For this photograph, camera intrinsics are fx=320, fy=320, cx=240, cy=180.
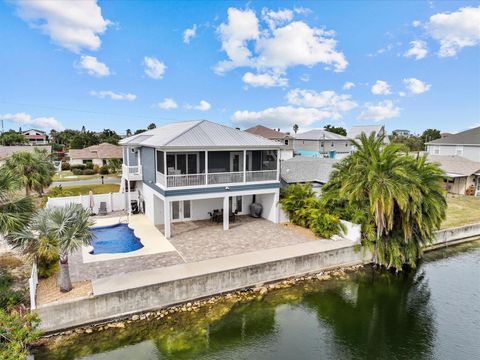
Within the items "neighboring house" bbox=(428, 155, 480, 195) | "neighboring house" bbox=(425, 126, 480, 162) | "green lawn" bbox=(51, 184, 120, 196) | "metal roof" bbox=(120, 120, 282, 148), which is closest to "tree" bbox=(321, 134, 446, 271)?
"metal roof" bbox=(120, 120, 282, 148)

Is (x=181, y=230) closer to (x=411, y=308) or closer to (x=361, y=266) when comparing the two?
(x=361, y=266)

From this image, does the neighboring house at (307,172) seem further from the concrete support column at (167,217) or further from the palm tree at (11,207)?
the palm tree at (11,207)

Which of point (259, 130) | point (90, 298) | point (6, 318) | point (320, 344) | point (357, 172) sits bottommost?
point (320, 344)

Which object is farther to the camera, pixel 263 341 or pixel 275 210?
pixel 275 210

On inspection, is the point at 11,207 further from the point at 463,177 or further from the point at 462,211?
the point at 463,177

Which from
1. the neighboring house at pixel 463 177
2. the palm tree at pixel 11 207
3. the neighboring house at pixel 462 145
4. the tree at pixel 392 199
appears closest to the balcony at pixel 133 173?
the palm tree at pixel 11 207

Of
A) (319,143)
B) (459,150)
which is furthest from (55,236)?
(319,143)

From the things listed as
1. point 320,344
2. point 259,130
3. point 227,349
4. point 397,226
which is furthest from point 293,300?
point 259,130
